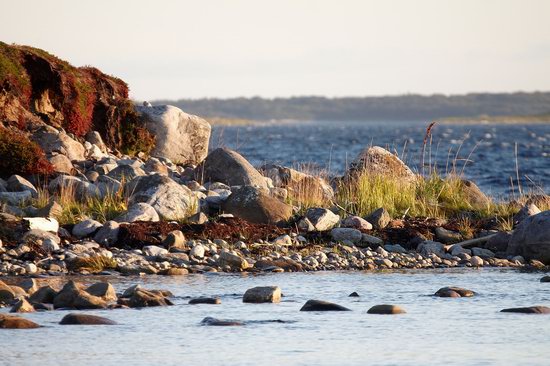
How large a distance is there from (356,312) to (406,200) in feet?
27.9

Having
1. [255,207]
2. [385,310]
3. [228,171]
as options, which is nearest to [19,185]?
[255,207]

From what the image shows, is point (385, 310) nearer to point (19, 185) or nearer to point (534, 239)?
point (534, 239)

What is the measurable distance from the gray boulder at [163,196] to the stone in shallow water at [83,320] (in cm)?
683

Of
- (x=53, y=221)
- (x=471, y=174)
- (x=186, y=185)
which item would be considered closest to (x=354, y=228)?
(x=186, y=185)

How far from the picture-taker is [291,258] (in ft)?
52.7

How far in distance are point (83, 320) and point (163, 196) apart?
287 inches

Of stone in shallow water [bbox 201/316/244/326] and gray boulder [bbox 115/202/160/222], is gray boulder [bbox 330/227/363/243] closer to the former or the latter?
gray boulder [bbox 115/202/160/222]


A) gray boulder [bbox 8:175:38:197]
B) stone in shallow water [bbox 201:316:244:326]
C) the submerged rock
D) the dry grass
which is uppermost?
gray boulder [bbox 8:175:38:197]

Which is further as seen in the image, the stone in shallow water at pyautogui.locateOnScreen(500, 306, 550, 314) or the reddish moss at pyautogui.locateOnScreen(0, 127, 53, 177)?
the reddish moss at pyautogui.locateOnScreen(0, 127, 53, 177)

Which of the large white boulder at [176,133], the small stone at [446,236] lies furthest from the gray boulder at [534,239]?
the large white boulder at [176,133]

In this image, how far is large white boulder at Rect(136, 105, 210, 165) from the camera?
24.5m

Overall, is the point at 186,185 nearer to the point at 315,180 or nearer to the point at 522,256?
the point at 315,180

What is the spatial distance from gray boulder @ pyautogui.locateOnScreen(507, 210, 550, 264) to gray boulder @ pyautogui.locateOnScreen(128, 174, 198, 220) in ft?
17.2

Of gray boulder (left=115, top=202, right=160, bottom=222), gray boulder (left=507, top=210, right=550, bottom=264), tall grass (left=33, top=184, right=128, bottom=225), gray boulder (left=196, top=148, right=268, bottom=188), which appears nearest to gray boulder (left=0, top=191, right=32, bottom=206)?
tall grass (left=33, top=184, right=128, bottom=225)
